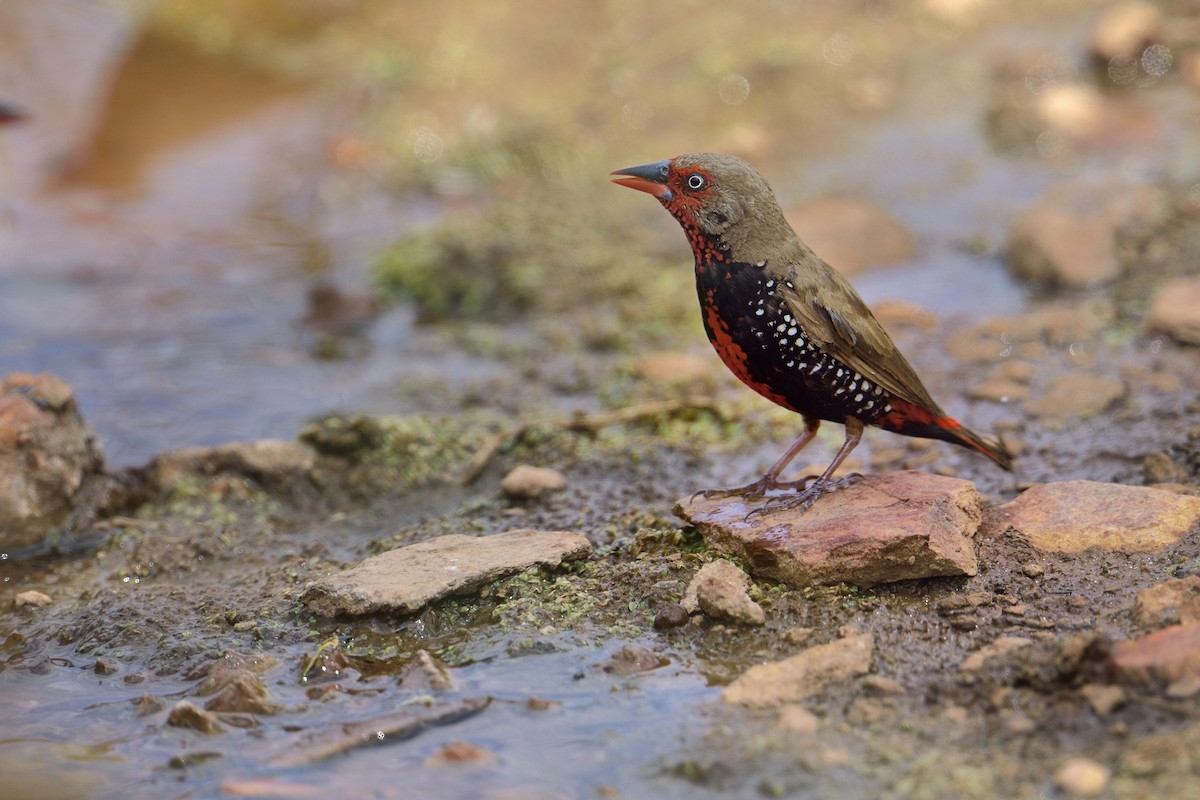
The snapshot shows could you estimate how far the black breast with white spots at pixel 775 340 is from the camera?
3842 mm

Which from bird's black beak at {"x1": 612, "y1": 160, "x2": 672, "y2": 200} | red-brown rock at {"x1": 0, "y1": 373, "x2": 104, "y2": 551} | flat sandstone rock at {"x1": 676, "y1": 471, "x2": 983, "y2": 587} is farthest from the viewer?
red-brown rock at {"x1": 0, "y1": 373, "x2": 104, "y2": 551}

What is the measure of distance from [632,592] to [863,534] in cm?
69

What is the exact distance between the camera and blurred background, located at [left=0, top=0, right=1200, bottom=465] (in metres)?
6.39

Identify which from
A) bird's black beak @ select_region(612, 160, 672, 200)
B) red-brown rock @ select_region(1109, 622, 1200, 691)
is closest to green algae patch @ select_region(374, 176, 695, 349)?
bird's black beak @ select_region(612, 160, 672, 200)

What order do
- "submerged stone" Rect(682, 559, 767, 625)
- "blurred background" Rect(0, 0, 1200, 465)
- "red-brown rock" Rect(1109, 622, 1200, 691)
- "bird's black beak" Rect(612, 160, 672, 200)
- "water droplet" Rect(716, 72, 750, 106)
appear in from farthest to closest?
1. "water droplet" Rect(716, 72, 750, 106)
2. "blurred background" Rect(0, 0, 1200, 465)
3. "bird's black beak" Rect(612, 160, 672, 200)
4. "submerged stone" Rect(682, 559, 767, 625)
5. "red-brown rock" Rect(1109, 622, 1200, 691)

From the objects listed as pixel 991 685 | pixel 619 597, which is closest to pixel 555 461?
pixel 619 597

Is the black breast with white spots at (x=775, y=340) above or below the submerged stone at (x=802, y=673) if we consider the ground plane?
above

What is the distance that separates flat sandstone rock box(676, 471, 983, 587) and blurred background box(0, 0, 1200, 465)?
2.01 m

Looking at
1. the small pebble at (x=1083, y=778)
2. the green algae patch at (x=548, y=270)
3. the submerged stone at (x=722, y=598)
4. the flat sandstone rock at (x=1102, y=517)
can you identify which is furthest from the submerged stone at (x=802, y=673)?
the green algae patch at (x=548, y=270)

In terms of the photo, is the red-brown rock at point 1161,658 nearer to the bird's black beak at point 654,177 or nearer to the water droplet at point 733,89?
the bird's black beak at point 654,177

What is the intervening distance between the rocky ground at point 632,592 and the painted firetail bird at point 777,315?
11.3 inches

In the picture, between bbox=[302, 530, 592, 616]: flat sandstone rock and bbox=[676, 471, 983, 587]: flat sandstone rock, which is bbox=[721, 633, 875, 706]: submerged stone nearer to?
bbox=[676, 471, 983, 587]: flat sandstone rock

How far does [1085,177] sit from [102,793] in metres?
5.93

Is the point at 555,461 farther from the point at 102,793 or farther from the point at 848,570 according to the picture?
the point at 102,793
